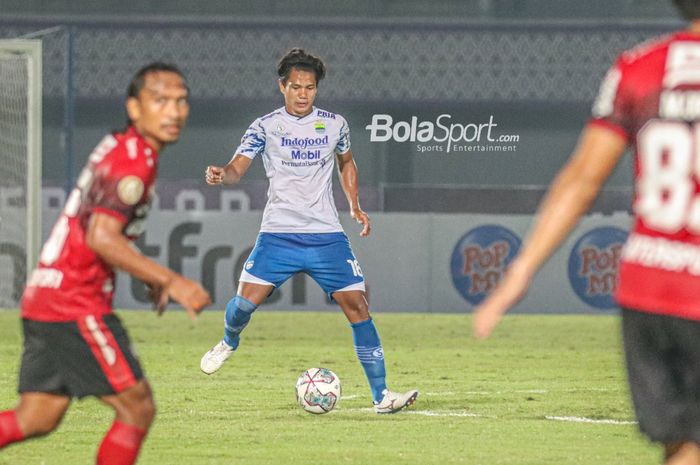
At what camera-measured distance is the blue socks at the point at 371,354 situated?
9.04 meters

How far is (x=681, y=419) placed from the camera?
13.5ft

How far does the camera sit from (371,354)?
29.7 ft

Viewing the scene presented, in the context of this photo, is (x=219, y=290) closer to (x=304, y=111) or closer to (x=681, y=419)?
(x=304, y=111)

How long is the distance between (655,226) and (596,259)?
1267cm

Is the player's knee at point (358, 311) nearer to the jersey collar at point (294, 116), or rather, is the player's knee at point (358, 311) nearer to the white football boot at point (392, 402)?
the white football boot at point (392, 402)

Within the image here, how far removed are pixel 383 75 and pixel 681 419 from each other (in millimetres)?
14524

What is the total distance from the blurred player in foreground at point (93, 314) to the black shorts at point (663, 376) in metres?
1.88

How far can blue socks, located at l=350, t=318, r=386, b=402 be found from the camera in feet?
29.7

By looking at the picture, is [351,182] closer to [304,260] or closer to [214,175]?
[304,260]

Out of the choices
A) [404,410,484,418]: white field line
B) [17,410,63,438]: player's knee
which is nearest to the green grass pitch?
[404,410,484,418]: white field line

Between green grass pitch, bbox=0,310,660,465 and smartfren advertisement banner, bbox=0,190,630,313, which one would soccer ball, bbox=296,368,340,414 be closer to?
green grass pitch, bbox=0,310,660,465

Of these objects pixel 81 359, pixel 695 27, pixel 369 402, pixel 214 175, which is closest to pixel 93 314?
pixel 81 359

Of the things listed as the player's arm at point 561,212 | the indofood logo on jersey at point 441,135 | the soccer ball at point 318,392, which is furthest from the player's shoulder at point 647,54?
the indofood logo on jersey at point 441,135

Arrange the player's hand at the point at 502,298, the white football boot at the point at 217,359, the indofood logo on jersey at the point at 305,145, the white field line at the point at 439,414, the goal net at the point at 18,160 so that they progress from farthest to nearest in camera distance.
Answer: the goal net at the point at 18,160
the white football boot at the point at 217,359
the indofood logo on jersey at the point at 305,145
the white field line at the point at 439,414
the player's hand at the point at 502,298
